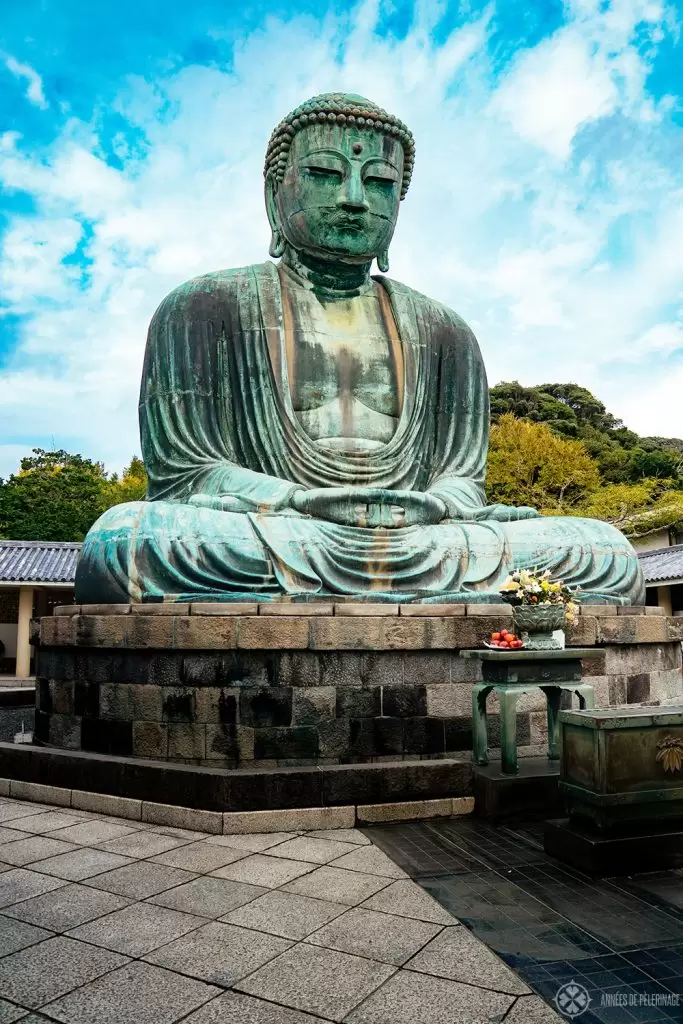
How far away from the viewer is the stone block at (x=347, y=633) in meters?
4.73

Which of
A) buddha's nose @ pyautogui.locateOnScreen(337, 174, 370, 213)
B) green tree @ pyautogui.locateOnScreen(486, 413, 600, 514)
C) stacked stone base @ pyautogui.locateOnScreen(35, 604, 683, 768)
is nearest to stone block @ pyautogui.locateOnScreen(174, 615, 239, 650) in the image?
stacked stone base @ pyautogui.locateOnScreen(35, 604, 683, 768)

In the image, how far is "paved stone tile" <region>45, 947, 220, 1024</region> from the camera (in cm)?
223

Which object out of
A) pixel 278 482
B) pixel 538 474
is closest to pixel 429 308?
pixel 278 482

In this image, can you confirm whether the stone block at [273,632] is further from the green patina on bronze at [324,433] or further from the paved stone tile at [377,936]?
the paved stone tile at [377,936]

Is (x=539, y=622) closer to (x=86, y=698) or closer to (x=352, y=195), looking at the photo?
(x=86, y=698)

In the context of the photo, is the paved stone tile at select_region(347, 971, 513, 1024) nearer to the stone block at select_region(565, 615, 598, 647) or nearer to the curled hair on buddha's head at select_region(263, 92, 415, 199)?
the stone block at select_region(565, 615, 598, 647)

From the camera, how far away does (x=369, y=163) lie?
23.1 feet

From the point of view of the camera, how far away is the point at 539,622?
4.65 meters

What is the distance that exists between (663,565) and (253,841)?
50.8 ft

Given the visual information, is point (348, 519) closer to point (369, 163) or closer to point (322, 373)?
point (322, 373)

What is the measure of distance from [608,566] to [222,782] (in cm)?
342

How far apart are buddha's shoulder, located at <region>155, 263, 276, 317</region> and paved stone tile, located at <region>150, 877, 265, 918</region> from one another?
201 inches

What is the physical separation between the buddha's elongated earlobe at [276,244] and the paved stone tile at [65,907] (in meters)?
6.06

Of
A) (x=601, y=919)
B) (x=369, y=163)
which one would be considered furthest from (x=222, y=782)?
(x=369, y=163)
